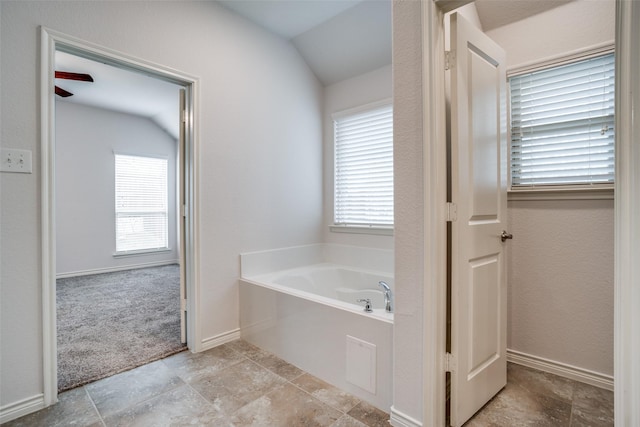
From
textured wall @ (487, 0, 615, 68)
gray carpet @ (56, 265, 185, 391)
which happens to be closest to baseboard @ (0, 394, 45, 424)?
gray carpet @ (56, 265, 185, 391)

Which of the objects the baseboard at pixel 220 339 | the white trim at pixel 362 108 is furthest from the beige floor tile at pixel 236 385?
the white trim at pixel 362 108

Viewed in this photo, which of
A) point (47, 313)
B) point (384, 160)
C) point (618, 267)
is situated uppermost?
point (384, 160)

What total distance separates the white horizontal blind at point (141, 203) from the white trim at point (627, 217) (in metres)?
6.02

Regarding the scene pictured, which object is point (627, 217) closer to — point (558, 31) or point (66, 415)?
point (558, 31)

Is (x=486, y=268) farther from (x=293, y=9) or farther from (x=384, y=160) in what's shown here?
(x=293, y=9)

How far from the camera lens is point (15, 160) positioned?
1.62m

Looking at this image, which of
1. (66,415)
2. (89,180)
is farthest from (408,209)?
(89,180)

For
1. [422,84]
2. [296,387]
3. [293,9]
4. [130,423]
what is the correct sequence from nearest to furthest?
[422,84], [130,423], [296,387], [293,9]

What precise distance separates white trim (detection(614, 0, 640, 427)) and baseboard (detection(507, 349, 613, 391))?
141 centimetres

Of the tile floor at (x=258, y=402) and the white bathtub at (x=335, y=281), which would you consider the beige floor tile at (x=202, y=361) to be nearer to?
the tile floor at (x=258, y=402)

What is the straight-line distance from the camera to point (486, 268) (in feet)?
5.50

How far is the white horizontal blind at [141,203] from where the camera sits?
5328 mm

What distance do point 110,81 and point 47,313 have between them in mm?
3322

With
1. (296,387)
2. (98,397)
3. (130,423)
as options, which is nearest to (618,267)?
(296,387)
